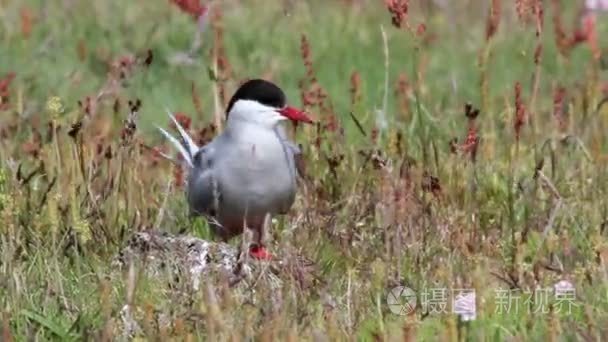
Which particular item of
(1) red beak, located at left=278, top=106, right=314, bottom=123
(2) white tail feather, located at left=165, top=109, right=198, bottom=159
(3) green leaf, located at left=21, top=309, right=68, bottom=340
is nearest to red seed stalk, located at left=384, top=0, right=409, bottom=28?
(1) red beak, located at left=278, top=106, right=314, bottom=123

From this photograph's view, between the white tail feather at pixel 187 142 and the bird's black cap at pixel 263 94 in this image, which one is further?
the white tail feather at pixel 187 142

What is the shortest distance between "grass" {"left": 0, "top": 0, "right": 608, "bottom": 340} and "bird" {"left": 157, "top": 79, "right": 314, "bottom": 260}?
144mm

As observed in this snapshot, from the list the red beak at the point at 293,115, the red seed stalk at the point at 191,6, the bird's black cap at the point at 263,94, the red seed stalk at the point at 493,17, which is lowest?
the red beak at the point at 293,115

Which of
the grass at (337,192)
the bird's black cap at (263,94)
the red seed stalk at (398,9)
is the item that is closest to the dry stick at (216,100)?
the grass at (337,192)

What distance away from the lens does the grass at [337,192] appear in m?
5.27

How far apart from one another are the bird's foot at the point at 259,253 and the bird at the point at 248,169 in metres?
0.43

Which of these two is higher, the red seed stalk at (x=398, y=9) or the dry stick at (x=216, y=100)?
the red seed stalk at (x=398, y=9)

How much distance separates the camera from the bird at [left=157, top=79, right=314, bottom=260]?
6.65 m

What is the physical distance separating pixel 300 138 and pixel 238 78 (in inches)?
62.3

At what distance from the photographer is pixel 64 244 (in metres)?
6.12

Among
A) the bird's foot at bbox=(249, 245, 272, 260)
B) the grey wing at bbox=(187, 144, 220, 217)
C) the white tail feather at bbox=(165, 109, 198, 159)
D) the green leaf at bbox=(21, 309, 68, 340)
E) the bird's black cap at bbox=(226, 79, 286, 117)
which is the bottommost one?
the green leaf at bbox=(21, 309, 68, 340)

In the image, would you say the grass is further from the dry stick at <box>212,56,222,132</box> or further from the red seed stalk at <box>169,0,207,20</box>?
the red seed stalk at <box>169,0,207,20</box>

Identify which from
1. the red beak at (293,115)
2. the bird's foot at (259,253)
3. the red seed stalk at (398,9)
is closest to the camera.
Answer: the bird's foot at (259,253)

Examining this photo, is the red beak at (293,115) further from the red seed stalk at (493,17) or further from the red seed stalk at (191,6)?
the red seed stalk at (493,17)
